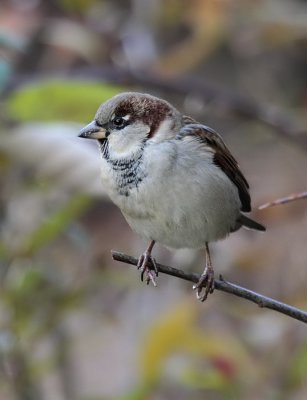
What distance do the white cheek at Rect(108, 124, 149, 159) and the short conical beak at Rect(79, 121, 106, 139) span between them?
21 mm

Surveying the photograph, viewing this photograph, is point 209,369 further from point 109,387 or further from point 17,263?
point 109,387

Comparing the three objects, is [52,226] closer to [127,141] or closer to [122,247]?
[127,141]

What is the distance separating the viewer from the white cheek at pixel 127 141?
81.3 inches

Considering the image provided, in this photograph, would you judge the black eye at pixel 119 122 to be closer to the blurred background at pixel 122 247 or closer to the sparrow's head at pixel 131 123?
the sparrow's head at pixel 131 123

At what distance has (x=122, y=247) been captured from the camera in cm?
446

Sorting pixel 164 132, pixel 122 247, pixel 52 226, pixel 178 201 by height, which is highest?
pixel 164 132

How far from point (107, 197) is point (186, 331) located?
46 centimetres

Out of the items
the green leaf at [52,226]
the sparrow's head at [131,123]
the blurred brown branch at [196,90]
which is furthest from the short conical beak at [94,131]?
the blurred brown branch at [196,90]

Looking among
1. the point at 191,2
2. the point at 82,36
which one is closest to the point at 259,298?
the point at 82,36

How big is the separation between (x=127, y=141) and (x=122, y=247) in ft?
7.87

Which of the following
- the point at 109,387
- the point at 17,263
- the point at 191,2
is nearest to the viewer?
the point at 17,263

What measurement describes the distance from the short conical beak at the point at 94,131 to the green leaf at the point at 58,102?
0.38 meters

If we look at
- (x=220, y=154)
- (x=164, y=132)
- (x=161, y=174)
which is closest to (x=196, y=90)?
(x=220, y=154)

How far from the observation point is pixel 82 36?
140 inches
